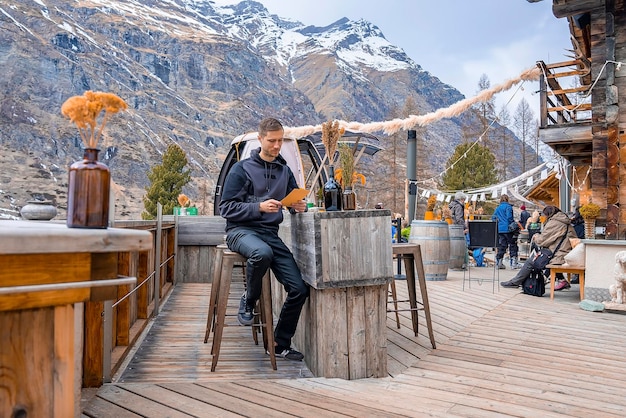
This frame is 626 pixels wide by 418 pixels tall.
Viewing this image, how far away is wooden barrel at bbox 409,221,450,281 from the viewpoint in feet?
20.9

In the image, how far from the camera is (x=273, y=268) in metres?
2.75

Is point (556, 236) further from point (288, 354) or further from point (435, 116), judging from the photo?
point (288, 354)

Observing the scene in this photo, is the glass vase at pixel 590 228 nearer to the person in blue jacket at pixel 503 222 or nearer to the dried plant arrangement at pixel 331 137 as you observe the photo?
the person in blue jacket at pixel 503 222

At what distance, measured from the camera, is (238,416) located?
196 centimetres

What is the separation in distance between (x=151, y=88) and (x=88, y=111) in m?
85.3

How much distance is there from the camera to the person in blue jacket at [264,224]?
8.71 feet

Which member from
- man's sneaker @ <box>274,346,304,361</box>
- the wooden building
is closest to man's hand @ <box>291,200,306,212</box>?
man's sneaker @ <box>274,346,304,361</box>

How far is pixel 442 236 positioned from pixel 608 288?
205 cm

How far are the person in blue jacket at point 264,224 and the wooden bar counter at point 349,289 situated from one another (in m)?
0.16

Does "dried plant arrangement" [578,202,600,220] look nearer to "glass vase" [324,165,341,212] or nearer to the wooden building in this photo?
the wooden building

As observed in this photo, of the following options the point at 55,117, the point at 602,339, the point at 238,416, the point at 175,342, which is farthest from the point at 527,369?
the point at 55,117

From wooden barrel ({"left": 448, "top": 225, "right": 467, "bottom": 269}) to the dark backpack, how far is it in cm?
225

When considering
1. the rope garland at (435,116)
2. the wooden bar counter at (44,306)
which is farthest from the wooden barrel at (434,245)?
the wooden bar counter at (44,306)

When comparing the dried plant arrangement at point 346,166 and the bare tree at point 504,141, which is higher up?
the bare tree at point 504,141
